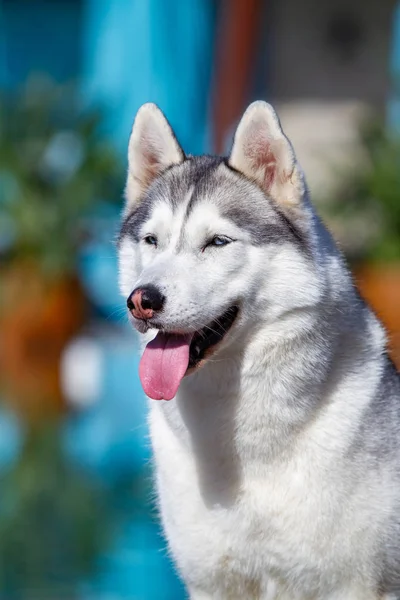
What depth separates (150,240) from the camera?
141 inches

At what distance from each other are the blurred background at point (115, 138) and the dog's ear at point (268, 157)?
5282 millimetres

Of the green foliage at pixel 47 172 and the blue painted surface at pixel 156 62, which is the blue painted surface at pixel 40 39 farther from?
the green foliage at pixel 47 172

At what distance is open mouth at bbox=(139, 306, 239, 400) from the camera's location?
132 inches

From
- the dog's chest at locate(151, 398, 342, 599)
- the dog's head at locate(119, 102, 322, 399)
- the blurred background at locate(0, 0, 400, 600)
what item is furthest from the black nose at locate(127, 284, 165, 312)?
the blurred background at locate(0, 0, 400, 600)

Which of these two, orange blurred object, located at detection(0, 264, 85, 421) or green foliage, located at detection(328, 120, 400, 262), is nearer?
green foliage, located at detection(328, 120, 400, 262)

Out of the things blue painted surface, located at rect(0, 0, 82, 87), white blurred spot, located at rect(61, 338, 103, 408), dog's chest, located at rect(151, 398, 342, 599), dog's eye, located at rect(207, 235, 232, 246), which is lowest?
white blurred spot, located at rect(61, 338, 103, 408)

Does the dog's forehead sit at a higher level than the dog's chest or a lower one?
higher

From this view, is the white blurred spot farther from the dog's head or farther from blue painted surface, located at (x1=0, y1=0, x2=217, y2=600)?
the dog's head

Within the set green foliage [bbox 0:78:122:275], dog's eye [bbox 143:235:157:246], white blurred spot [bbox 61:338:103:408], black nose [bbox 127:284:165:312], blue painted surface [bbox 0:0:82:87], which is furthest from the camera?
blue painted surface [bbox 0:0:82:87]

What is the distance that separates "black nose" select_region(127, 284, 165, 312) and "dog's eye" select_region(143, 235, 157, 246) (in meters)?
0.35

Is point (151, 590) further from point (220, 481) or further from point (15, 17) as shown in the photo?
point (15, 17)

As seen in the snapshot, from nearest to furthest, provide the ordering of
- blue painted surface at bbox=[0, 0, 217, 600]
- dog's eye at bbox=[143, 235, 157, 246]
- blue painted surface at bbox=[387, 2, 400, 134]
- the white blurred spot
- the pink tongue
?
the pink tongue
dog's eye at bbox=[143, 235, 157, 246]
blue painted surface at bbox=[0, 0, 217, 600]
the white blurred spot
blue painted surface at bbox=[387, 2, 400, 134]

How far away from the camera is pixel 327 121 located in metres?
13.0

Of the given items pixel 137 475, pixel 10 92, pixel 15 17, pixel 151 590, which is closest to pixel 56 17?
pixel 15 17
